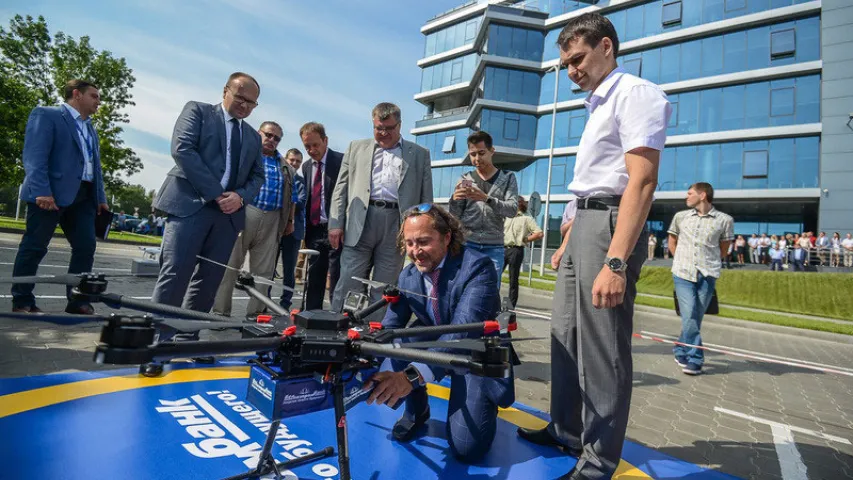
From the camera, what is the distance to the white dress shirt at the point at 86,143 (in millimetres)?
4379

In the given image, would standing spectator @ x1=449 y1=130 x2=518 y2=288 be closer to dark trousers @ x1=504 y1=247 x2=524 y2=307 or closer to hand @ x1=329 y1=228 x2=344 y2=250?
hand @ x1=329 y1=228 x2=344 y2=250

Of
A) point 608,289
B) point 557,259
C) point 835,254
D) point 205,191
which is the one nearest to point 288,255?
point 205,191

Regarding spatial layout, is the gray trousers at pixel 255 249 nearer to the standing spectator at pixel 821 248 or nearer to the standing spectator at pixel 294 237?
the standing spectator at pixel 294 237

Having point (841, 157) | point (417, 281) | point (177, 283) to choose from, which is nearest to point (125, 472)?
point (417, 281)

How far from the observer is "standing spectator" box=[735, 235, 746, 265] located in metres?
23.4

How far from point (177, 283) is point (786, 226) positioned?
30.9 meters

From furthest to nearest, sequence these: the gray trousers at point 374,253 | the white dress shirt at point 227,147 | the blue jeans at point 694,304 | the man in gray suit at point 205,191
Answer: the blue jeans at point 694,304 < the gray trousers at point 374,253 < the white dress shirt at point 227,147 < the man in gray suit at point 205,191

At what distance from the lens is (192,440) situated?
204cm

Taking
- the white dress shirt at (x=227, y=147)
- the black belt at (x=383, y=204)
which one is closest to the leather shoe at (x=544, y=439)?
the black belt at (x=383, y=204)

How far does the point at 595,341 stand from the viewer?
2039 mm

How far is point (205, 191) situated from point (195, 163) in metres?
0.22

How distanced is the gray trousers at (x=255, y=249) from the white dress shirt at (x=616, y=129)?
392 cm

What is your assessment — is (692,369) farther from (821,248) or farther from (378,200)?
(821,248)

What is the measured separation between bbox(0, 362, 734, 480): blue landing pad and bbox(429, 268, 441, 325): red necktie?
2.18 feet
